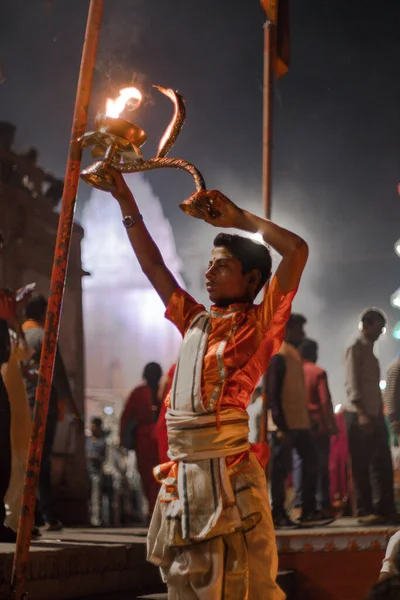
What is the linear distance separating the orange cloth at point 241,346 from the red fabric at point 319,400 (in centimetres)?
406

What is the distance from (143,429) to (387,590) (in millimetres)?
5958


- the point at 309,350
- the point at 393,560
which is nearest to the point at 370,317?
the point at 309,350

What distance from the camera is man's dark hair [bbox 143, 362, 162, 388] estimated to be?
7703 mm

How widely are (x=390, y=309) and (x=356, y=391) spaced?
5.19 m

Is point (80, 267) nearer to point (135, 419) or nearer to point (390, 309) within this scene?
point (135, 419)

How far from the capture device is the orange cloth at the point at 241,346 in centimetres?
289

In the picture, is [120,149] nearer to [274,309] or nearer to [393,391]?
[274,309]

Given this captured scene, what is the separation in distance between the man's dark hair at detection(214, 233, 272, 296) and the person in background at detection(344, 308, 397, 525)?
11.9 ft

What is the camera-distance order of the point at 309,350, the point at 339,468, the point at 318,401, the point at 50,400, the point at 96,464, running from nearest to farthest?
the point at 50,400
the point at 318,401
the point at 309,350
the point at 339,468
the point at 96,464

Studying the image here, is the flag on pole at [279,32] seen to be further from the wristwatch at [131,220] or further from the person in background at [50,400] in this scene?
the wristwatch at [131,220]

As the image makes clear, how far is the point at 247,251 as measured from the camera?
10.2 feet

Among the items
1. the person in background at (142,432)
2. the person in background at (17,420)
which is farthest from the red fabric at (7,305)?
the person in background at (142,432)

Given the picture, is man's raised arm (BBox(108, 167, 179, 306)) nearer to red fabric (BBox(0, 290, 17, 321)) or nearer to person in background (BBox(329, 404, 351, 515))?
red fabric (BBox(0, 290, 17, 321))

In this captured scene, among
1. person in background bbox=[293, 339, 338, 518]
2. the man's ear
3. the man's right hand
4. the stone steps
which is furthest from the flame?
person in background bbox=[293, 339, 338, 518]
